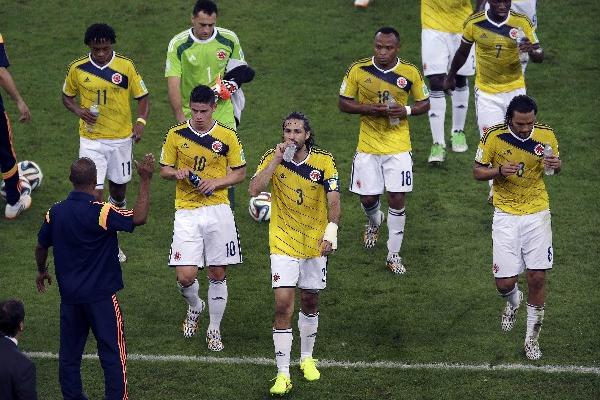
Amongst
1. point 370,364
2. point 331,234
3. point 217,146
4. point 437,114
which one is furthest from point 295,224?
point 437,114

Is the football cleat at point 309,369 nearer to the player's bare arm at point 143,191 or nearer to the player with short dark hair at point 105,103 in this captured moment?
the player's bare arm at point 143,191

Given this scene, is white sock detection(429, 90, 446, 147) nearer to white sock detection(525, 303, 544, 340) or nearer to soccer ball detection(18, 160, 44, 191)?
white sock detection(525, 303, 544, 340)

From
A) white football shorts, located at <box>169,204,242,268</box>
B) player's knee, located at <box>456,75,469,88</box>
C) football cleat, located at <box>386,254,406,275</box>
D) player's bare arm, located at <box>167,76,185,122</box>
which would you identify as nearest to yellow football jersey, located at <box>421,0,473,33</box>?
player's knee, located at <box>456,75,469,88</box>

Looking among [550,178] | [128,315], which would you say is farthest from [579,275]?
[128,315]

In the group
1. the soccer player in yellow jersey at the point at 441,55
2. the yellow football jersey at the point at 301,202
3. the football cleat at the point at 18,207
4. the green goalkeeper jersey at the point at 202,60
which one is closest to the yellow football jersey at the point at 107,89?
the green goalkeeper jersey at the point at 202,60

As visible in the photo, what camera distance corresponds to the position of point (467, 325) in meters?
13.6

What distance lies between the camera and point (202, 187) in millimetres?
12508

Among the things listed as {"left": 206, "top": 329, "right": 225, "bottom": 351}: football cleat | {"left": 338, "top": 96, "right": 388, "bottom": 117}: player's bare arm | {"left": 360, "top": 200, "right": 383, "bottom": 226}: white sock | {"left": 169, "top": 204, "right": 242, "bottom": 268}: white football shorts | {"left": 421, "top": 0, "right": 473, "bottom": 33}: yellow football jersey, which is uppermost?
{"left": 421, "top": 0, "right": 473, "bottom": 33}: yellow football jersey

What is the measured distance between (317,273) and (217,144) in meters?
1.66

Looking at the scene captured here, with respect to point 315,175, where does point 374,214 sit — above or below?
below

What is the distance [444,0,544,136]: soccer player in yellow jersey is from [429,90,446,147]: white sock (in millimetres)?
1320

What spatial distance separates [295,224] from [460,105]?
6173 millimetres

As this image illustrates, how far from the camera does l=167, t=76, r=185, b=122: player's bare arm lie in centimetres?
1429

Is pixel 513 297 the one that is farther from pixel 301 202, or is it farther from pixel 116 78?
pixel 116 78
